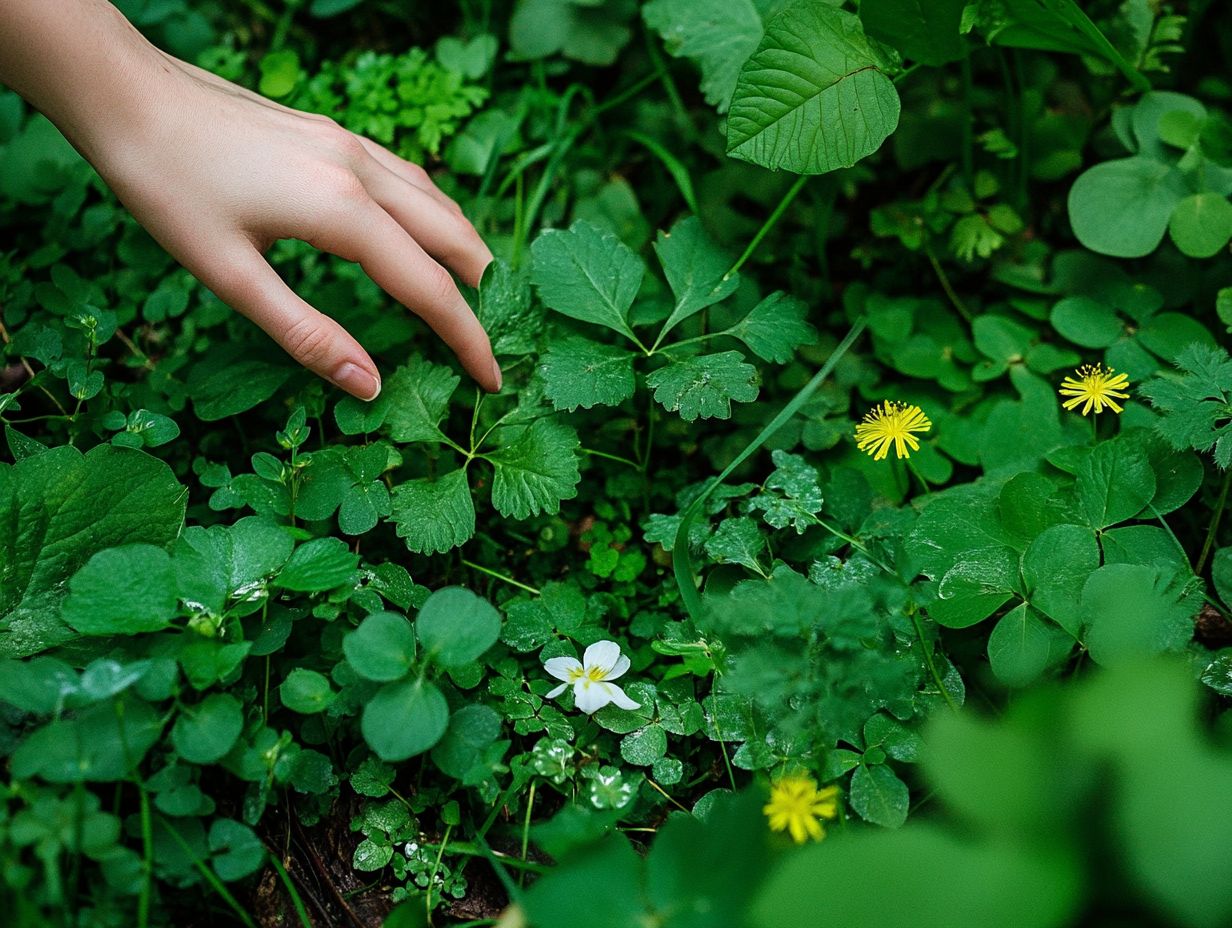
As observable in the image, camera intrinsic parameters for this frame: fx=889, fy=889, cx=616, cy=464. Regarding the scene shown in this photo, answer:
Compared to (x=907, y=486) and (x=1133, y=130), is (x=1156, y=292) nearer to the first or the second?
(x=1133, y=130)

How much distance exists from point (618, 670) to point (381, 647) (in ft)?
1.31

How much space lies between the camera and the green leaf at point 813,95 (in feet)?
5.01

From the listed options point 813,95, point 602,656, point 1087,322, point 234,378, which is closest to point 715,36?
point 813,95

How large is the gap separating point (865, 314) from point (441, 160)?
1120mm

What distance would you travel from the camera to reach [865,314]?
6.50ft

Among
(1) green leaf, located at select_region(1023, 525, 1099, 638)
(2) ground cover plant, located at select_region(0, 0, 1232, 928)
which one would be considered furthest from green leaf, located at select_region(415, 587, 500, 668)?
(1) green leaf, located at select_region(1023, 525, 1099, 638)

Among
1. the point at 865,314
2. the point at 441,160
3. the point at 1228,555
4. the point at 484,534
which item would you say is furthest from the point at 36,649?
the point at 1228,555

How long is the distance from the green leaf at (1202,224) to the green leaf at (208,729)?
1.93 metres

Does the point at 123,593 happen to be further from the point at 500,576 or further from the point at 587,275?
the point at 587,275

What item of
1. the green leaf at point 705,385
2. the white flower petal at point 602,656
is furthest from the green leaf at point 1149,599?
the white flower petal at point 602,656

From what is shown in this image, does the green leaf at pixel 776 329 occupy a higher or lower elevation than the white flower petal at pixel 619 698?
higher

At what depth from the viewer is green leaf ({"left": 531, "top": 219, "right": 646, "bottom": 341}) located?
1677 mm

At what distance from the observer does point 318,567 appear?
53.2 inches

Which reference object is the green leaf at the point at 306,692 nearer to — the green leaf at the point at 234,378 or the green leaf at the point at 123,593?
the green leaf at the point at 123,593
